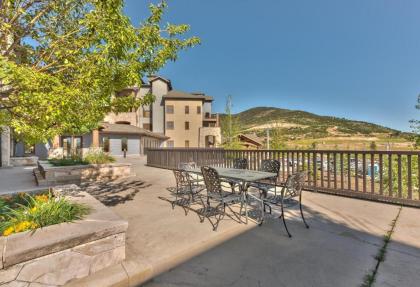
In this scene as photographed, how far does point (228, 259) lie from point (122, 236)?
1268mm

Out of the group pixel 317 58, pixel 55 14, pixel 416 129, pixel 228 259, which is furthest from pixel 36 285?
pixel 317 58

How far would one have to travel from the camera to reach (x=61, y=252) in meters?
2.18

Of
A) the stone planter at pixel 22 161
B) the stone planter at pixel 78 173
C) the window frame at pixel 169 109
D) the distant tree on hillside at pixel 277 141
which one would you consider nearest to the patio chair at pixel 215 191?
the stone planter at pixel 78 173

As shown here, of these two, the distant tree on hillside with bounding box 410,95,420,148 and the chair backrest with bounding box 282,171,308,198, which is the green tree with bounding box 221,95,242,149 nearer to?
the distant tree on hillside with bounding box 410,95,420,148

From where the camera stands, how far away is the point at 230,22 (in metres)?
20.2

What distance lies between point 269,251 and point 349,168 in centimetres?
374

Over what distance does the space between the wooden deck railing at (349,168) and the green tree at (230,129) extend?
582 cm

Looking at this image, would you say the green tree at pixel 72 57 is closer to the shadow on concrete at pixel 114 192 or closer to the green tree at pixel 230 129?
the shadow on concrete at pixel 114 192

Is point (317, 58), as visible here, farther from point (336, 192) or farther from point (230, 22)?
point (336, 192)

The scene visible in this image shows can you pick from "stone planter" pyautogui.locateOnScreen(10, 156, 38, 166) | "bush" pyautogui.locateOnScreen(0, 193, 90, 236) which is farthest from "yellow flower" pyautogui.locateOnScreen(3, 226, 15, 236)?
"stone planter" pyautogui.locateOnScreen(10, 156, 38, 166)

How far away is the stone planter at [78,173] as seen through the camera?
764 cm

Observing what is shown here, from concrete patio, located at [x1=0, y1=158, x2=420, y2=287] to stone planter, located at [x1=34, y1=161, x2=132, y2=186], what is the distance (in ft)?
15.5

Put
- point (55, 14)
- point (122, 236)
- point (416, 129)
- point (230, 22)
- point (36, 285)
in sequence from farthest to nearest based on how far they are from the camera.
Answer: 1. point (230, 22)
2. point (416, 129)
3. point (55, 14)
4. point (122, 236)
5. point (36, 285)

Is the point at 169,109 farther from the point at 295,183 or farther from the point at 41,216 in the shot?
the point at 41,216
